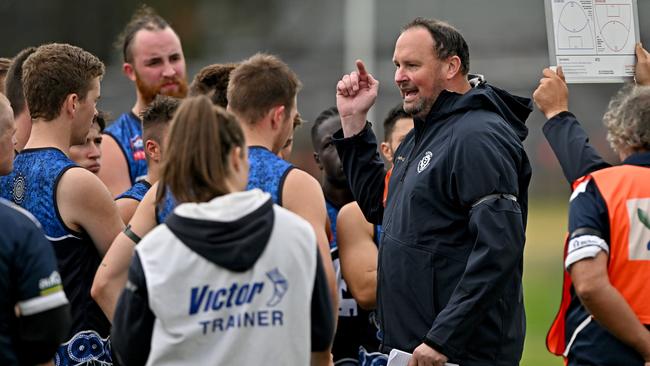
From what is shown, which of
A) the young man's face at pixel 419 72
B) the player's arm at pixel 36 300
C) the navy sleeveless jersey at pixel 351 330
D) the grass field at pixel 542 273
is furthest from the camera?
the grass field at pixel 542 273

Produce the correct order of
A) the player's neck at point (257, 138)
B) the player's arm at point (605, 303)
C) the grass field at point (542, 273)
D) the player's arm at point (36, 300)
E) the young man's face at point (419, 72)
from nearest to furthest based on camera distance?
the player's arm at point (36, 300) < the player's arm at point (605, 303) < the player's neck at point (257, 138) < the young man's face at point (419, 72) < the grass field at point (542, 273)

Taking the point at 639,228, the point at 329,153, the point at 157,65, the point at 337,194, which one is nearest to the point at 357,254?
the point at 337,194

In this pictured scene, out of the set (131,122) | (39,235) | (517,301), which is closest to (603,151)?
(131,122)

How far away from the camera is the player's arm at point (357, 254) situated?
5.59m

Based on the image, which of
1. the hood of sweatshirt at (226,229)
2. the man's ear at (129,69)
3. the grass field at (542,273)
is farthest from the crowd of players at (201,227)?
the grass field at (542,273)

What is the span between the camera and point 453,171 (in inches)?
187

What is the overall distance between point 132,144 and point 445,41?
2485 millimetres

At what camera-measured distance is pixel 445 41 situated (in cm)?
517

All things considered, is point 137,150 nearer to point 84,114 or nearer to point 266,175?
point 84,114

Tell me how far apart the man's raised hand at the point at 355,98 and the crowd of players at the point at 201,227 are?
0.01 metres

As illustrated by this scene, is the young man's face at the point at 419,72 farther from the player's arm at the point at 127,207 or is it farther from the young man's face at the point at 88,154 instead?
the young man's face at the point at 88,154

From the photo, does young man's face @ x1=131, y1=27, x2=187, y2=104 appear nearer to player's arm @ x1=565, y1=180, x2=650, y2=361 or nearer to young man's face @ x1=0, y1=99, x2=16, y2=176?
young man's face @ x1=0, y1=99, x2=16, y2=176

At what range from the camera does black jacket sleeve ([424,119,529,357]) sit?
180 inches

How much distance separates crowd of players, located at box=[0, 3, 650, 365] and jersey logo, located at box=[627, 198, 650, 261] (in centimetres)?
13
